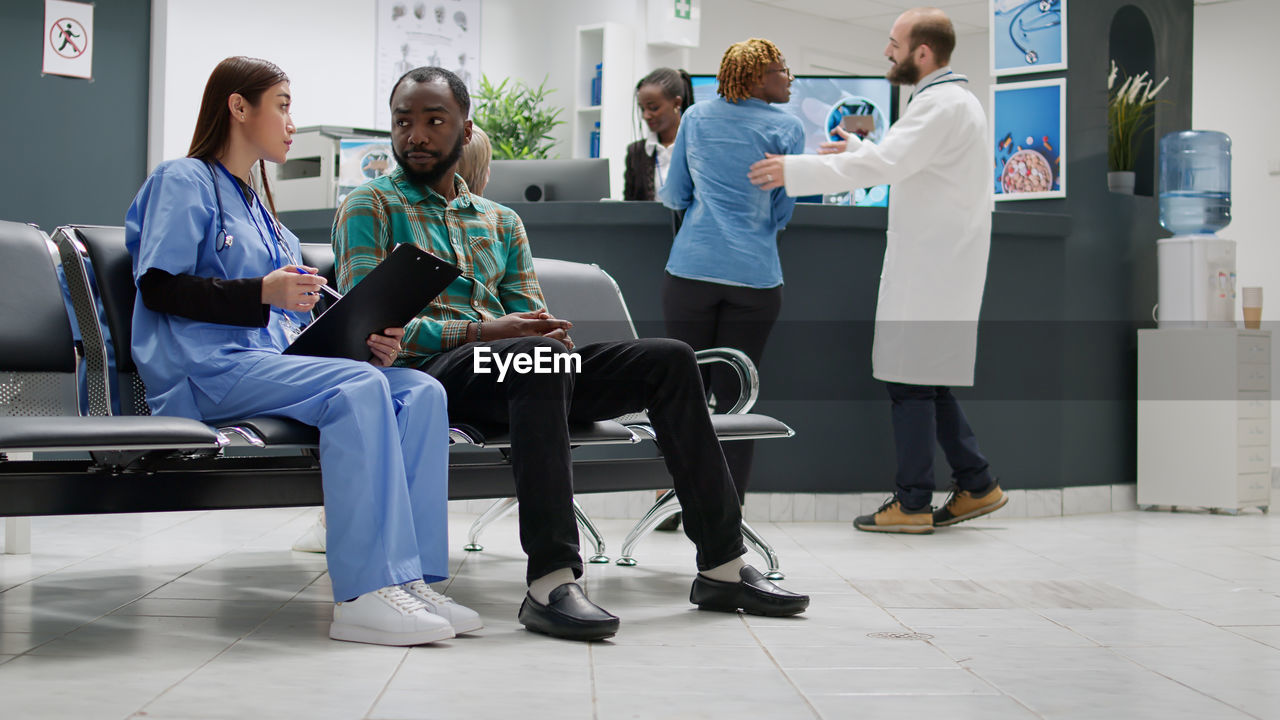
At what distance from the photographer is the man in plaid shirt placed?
217cm

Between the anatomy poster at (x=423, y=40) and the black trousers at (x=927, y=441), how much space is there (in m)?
4.14

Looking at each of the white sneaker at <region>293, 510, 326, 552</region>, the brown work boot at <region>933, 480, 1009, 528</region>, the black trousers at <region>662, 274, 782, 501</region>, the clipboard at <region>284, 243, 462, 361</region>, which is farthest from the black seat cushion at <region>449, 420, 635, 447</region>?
the brown work boot at <region>933, 480, 1009, 528</region>

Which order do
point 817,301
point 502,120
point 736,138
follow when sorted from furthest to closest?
point 502,120 → point 817,301 → point 736,138

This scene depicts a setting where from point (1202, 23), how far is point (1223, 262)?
3347 millimetres

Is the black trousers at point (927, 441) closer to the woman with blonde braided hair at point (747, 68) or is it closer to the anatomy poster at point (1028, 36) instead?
the woman with blonde braided hair at point (747, 68)

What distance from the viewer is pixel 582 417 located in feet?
8.20

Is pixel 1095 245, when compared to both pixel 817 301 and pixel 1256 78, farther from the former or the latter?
pixel 1256 78

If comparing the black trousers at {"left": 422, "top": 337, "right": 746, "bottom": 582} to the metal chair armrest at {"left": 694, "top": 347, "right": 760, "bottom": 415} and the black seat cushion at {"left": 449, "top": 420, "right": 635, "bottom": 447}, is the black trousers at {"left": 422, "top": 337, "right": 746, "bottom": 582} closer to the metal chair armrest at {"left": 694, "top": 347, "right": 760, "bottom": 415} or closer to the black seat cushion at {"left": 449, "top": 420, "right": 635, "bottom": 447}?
the black seat cushion at {"left": 449, "top": 420, "right": 635, "bottom": 447}

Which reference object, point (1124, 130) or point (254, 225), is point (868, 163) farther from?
point (254, 225)

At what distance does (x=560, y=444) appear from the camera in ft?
7.19

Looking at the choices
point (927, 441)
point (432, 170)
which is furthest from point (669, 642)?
point (927, 441)

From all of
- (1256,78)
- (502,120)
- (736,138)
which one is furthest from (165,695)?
(1256,78)

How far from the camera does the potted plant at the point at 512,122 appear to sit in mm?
7184

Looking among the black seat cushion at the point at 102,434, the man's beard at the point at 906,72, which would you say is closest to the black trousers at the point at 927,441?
the man's beard at the point at 906,72
